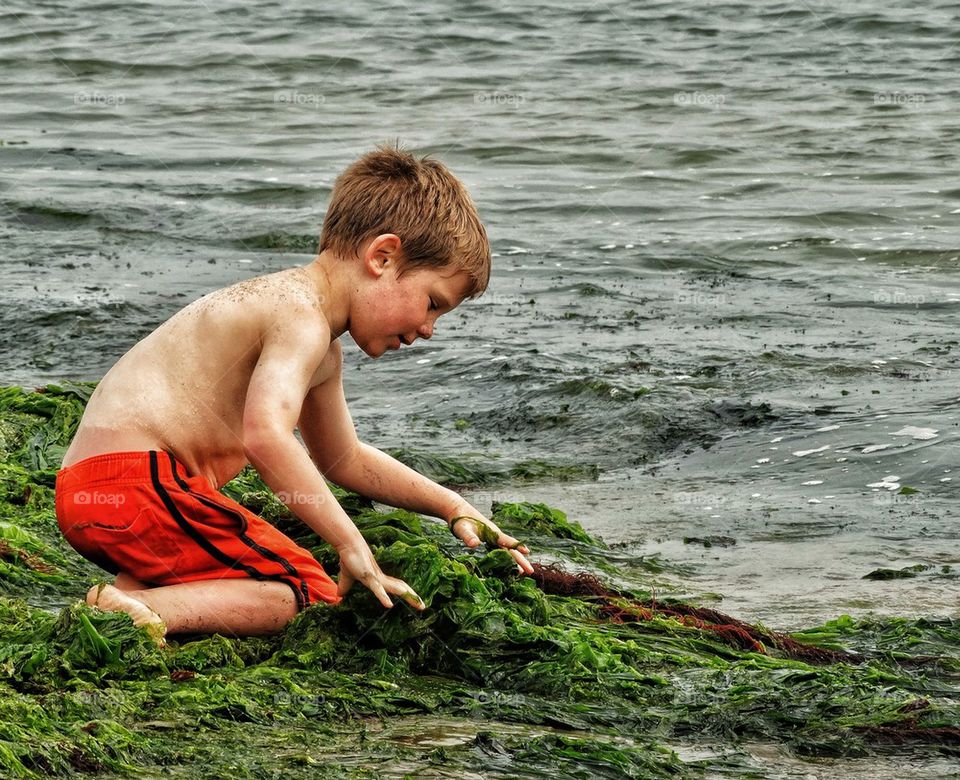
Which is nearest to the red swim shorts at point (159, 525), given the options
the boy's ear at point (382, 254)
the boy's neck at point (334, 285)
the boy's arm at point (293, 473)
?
the boy's arm at point (293, 473)

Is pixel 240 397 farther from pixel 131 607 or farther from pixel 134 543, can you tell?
pixel 131 607

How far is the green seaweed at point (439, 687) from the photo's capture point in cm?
328

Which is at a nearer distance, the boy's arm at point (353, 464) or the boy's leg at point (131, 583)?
the boy's leg at point (131, 583)

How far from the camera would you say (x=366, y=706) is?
12.0 feet

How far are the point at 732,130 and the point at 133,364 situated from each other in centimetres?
1458

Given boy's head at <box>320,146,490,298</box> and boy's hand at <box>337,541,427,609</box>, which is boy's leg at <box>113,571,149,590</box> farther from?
boy's head at <box>320,146,490,298</box>

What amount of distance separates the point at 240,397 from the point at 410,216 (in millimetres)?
776

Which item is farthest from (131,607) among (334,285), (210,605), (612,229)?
(612,229)

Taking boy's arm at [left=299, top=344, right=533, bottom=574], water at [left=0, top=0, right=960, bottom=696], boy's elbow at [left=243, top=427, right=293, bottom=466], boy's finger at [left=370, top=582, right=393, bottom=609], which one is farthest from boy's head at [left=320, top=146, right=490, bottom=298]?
water at [left=0, top=0, right=960, bottom=696]

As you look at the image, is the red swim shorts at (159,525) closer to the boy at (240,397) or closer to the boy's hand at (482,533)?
the boy at (240,397)

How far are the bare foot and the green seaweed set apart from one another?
2.2 inches

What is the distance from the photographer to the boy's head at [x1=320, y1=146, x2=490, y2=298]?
13.8 feet

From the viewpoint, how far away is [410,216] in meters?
4.21

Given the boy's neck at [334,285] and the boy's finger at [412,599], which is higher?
the boy's neck at [334,285]
